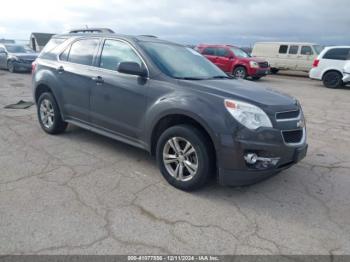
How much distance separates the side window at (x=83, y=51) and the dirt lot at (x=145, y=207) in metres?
1.32

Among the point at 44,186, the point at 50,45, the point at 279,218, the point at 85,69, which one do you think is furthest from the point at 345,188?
the point at 50,45

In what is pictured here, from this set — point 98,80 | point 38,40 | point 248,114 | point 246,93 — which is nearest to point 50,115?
point 98,80

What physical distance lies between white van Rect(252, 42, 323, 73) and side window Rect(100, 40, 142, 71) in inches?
621

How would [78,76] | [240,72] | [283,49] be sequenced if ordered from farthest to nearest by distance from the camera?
[283,49] < [240,72] < [78,76]

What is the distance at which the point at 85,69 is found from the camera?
176 inches

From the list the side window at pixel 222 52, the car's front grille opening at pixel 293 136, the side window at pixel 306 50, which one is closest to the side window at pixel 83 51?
the car's front grille opening at pixel 293 136

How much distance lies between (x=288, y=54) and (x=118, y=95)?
16.6 metres

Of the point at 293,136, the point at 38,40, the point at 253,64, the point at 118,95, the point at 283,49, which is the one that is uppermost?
the point at 283,49

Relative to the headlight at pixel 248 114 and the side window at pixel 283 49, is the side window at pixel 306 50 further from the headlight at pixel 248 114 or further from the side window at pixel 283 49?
the headlight at pixel 248 114

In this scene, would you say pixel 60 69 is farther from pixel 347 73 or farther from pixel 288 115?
pixel 347 73

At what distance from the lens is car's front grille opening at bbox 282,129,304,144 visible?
3.19 m

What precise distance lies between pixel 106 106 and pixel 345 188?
323 cm

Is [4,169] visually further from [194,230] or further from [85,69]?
[194,230]

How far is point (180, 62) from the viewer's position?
13.5 ft
